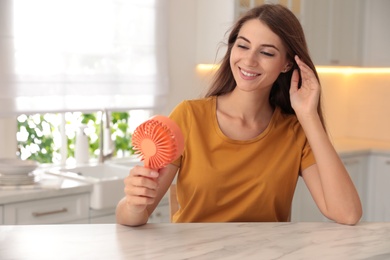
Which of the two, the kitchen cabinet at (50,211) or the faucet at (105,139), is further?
the faucet at (105,139)

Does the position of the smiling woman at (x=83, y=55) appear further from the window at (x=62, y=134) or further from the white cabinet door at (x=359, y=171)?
the white cabinet door at (x=359, y=171)

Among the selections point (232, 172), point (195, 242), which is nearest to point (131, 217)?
point (195, 242)

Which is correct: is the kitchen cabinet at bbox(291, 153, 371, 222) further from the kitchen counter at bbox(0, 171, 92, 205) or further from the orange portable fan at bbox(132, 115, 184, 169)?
the orange portable fan at bbox(132, 115, 184, 169)

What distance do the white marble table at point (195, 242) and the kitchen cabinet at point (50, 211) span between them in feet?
4.61

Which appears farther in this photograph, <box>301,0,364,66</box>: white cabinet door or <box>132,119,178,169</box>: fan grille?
<box>301,0,364,66</box>: white cabinet door

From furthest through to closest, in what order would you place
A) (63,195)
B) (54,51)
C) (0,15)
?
(54,51)
(0,15)
(63,195)

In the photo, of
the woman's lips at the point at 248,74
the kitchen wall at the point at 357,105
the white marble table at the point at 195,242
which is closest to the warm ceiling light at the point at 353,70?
the kitchen wall at the point at 357,105

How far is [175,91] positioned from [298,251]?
298cm

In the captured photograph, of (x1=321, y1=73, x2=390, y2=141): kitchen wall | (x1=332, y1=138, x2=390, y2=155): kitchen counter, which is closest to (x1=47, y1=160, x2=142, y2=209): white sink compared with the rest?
(x1=332, y1=138, x2=390, y2=155): kitchen counter

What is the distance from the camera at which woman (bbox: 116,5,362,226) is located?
1.90 metres

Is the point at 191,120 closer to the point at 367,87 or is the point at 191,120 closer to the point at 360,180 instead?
the point at 360,180

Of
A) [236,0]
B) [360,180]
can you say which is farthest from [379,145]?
[236,0]

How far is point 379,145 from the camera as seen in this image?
198 inches

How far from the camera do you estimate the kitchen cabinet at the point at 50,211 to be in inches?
112
